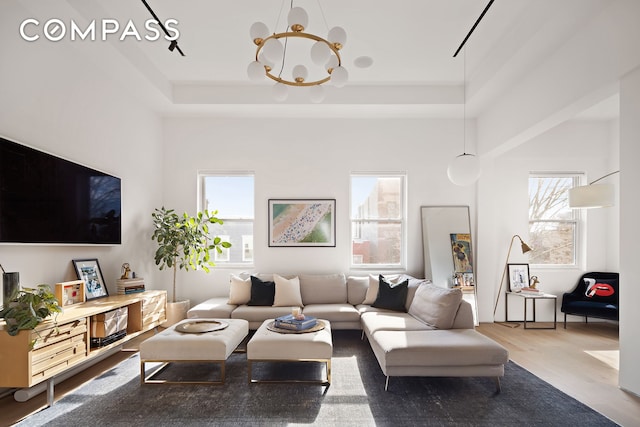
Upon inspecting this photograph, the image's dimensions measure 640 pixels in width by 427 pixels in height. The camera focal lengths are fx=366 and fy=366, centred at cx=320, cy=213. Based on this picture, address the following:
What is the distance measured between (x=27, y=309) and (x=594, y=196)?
19.1 ft

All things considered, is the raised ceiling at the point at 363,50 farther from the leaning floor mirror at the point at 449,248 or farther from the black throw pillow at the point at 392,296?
the black throw pillow at the point at 392,296

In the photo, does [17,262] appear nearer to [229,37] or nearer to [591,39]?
[229,37]

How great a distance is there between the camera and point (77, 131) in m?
3.54

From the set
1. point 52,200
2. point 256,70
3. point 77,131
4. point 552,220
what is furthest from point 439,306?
point 77,131

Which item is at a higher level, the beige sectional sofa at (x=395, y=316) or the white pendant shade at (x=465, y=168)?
the white pendant shade at (x=465, y=168)

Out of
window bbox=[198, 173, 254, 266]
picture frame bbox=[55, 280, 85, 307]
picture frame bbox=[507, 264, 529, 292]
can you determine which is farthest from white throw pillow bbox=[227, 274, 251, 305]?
picture frame bbox=[507, 264, 529, 292]

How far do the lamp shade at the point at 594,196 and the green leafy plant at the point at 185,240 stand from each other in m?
4.63

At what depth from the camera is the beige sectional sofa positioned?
291 centimetres

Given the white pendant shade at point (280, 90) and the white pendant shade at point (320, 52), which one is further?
the white pendant shade at point (280, 90)

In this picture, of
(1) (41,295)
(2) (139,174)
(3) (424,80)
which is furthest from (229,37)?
(1) (41,295)

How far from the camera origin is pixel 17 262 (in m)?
2.84

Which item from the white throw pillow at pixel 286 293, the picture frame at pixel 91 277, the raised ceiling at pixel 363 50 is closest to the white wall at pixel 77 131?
the picture frame at pixel 91 277

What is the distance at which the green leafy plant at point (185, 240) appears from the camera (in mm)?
4738

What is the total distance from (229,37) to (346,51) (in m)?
1.25
